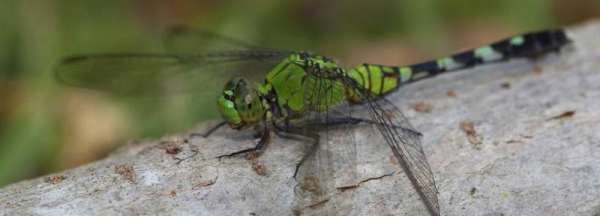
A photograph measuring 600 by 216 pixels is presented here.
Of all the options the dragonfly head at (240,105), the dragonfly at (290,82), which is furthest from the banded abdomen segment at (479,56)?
the dragonfly head at (240,105)

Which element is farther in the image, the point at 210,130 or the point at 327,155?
the point at 210,130

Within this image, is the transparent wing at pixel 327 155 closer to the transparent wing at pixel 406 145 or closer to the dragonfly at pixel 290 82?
the dragonfly at pixel 290 82

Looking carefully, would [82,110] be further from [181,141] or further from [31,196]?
[31,196]

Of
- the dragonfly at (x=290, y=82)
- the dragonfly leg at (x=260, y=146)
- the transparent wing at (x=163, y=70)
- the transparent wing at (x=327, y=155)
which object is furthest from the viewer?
the transparent wing at (x=163, y=70)

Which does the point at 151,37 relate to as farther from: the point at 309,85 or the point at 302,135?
the point at 302,135

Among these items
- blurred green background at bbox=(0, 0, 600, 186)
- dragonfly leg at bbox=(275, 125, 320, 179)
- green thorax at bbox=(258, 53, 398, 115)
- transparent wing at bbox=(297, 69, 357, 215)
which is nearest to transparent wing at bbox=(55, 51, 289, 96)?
green thorax at bbox=(258, 53, 398, 115)

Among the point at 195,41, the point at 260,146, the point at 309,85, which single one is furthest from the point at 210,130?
the point at 195,41
